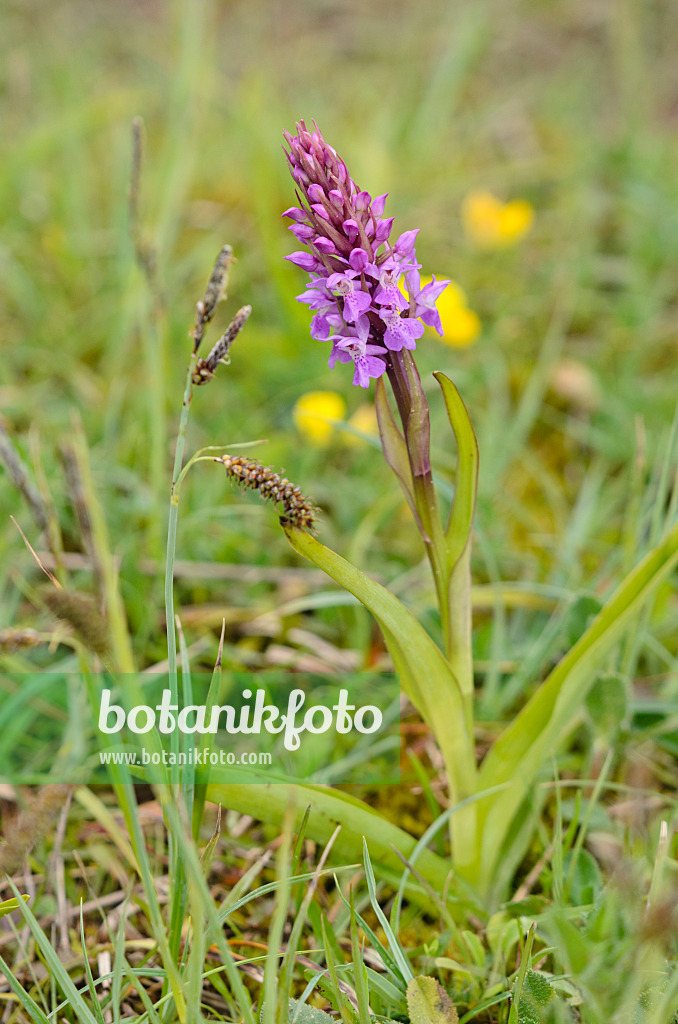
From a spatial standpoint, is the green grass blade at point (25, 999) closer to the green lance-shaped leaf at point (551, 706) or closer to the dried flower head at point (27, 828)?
the dried flower head at point (27, 828)

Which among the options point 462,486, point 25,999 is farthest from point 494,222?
point 25,999

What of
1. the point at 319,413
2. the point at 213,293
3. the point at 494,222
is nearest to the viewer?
the point at 213,293

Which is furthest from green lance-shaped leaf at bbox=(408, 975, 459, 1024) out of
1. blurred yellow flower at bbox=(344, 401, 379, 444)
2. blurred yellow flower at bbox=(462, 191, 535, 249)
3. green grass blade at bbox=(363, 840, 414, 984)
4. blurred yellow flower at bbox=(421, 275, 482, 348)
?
blurred yellow flower at bbox=(462, 191, 535, 249)

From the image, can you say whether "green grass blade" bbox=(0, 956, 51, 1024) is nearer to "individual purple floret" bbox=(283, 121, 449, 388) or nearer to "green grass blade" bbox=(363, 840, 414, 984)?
"green grass blade" bbox=(363, 840, 414, 984)

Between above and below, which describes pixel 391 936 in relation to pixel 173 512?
below

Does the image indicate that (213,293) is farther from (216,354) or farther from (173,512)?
(173,512)

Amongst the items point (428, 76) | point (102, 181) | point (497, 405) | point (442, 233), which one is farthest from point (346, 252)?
point (428, 76)
